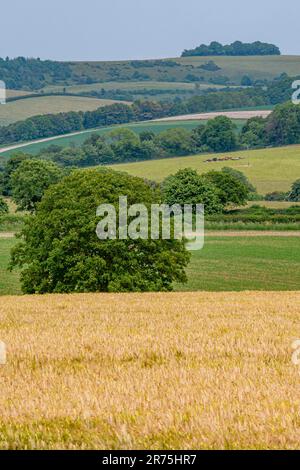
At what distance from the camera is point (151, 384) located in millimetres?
11133

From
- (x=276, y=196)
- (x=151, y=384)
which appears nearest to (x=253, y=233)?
(x=276, y=196)

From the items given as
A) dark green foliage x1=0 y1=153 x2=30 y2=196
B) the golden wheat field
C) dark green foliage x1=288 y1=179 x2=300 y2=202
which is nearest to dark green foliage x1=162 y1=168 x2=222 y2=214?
dark green foliage x1=288 y1=179 x2=300 y2=202

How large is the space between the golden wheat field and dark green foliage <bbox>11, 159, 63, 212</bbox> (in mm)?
120471

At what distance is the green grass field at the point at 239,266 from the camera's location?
58.7 m

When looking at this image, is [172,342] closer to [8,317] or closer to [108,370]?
[108,370]

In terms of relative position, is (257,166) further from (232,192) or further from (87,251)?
(87,251)

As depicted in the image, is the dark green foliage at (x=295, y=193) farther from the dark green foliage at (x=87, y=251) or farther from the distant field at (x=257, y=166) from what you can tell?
the dark green foliage at (x=87, y=251)

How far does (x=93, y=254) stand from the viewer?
1774 inches

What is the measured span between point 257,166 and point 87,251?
129138 mm

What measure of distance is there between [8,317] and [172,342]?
7188 mm

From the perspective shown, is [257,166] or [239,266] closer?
[239,266]

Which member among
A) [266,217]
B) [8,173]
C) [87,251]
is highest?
[87,251]
